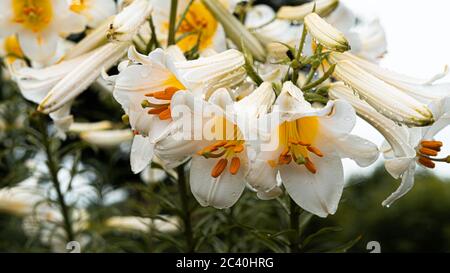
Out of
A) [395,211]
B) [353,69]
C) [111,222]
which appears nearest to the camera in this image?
[353,69]

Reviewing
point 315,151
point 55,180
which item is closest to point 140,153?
point 315,151

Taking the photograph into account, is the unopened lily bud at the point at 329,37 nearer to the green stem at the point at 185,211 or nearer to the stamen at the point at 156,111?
the stamen at the point at 156,111

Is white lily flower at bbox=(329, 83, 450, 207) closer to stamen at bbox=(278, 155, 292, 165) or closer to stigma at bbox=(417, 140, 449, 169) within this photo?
stigma at bbox=(417, 140, 449, 169)

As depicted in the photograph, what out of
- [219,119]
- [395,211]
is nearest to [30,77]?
[219,119]

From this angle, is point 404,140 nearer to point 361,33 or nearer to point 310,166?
point 310,166

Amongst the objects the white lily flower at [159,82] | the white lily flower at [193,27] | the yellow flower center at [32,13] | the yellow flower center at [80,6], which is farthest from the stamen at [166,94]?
the yellow flower center at [32,13]
